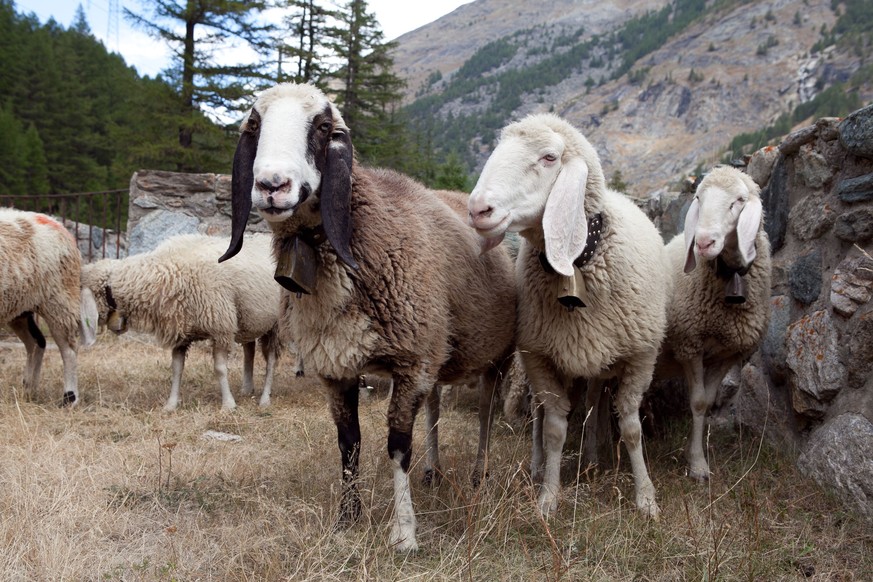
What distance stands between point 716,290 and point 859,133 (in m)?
1.17

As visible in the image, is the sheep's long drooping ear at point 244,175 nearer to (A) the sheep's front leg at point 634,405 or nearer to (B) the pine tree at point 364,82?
(A) the sheep's front leg at point 634,405

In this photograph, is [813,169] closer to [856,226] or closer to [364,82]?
[856,226]

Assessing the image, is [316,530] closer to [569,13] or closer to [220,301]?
[220,301]

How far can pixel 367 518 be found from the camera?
9.98 ft

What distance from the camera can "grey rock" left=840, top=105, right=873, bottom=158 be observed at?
362 centimetres

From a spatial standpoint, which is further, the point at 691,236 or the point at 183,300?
the point at 183,300

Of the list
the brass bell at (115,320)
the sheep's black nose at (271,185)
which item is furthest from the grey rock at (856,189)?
the brass bell at (115,320)

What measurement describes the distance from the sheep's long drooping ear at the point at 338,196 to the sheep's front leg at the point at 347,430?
2.32ft

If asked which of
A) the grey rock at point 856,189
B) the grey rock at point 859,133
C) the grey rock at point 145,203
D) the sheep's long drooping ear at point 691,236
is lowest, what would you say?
the grey rock at point 145,203

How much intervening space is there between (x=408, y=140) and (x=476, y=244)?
68.1 ft

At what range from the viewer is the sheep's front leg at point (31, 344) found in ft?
20.8

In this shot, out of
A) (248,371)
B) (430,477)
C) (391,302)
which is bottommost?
(248,371)

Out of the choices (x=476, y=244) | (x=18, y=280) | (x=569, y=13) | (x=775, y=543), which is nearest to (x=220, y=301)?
(x=18, y=280)

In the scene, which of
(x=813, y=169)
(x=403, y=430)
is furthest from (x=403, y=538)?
(x=813, y=169)
